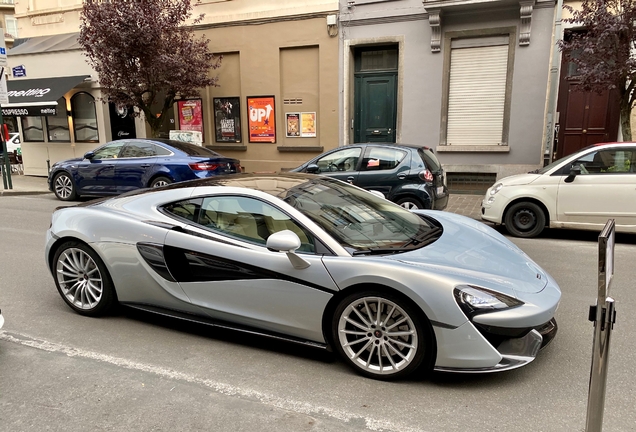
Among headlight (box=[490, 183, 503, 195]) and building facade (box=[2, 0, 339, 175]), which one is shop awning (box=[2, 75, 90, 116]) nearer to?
building facade (box=[2, 0, 339, 175])

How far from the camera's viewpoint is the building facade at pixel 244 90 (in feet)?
44.7

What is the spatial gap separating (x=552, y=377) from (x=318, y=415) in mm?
1614

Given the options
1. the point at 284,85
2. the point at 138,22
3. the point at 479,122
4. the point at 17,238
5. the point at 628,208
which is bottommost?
the point at 17,238

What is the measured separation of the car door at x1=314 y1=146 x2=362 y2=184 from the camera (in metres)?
8.43

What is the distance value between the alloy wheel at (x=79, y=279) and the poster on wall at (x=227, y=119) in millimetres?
11059

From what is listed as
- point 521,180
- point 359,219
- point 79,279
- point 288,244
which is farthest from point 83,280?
point 521,180

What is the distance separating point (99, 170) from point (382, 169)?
6.62 meters

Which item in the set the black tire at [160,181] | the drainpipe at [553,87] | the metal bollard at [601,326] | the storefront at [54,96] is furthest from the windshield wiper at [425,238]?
the storefront at [54,96]

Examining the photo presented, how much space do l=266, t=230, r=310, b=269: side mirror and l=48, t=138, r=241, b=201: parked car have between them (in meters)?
6.86

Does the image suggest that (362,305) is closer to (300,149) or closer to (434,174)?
(434,174)

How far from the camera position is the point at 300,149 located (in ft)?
46.3

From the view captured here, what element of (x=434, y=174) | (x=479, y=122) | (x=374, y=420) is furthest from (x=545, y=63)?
(x=374, y=420)

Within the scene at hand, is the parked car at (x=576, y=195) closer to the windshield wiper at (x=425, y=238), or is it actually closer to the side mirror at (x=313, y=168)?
the side mirror at (x=313, y=168)

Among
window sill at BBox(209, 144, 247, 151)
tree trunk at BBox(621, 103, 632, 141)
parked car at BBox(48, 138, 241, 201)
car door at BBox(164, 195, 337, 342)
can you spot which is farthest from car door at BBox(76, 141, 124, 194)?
tree trunk at BBox(621, 103, 632, 141)
